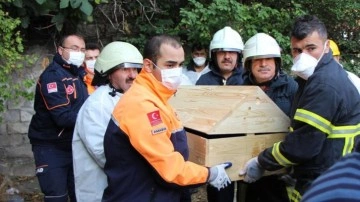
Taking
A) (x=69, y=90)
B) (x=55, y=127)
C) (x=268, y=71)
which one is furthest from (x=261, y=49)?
(x=55, y=127)

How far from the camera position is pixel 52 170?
3.59 meters

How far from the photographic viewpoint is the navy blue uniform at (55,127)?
3.57 m

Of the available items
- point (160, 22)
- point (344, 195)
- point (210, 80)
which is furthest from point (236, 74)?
point (344, 195)

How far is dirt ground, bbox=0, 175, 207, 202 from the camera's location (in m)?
5.26

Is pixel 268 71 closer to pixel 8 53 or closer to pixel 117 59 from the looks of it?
pixel 117 59

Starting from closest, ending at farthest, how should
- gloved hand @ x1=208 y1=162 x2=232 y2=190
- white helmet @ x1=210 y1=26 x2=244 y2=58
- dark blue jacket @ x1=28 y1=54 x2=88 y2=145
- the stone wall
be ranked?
1. gloved hand @ x1=208 y1=162 x2=232 y2=190
2. dark blue jacket @ x1=28 y1=54 x2=88 y2=145
3. white helmet @ x1=210 y1=26 x2=244 y2=58
4. the stone wall

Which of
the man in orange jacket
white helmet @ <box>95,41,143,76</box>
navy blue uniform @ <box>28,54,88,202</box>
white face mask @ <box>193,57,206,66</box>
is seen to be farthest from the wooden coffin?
white face mask @ <box>193,57,206,66</box>

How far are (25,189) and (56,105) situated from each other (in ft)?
8.05

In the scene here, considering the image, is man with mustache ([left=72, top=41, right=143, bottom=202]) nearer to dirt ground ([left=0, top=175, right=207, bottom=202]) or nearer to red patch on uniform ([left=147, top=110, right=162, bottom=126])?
red patch on uniform ([left=147, top=110, right=162, bottom=126])

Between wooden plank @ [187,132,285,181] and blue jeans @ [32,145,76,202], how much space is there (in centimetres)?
148

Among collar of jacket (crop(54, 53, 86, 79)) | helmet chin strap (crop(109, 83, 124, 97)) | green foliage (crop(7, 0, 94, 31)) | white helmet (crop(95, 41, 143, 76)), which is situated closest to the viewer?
helmet chin strap (crop(109, 83, 124, 97))

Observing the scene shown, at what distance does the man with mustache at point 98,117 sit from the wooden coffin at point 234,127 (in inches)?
20.8

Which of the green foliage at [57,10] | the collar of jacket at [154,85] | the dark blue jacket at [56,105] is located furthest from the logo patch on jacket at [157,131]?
the green foliage at [57,10]

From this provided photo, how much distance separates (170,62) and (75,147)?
100cm
